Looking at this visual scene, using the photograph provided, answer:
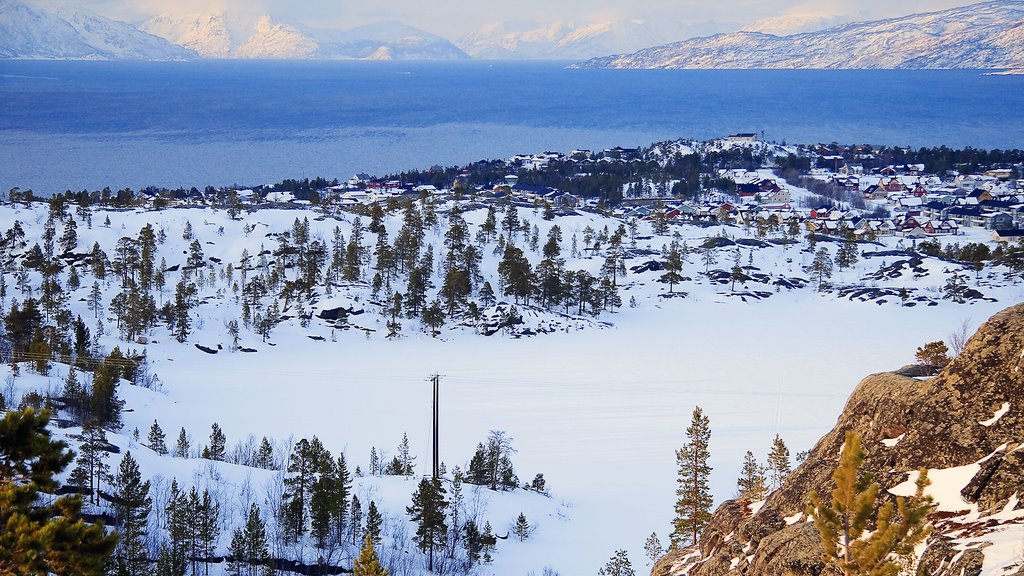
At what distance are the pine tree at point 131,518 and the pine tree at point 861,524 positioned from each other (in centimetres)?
1551

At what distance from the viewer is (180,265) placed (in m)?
57.2

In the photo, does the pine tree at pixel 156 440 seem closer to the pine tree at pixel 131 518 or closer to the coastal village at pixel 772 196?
the pine tree at pixel 131 518

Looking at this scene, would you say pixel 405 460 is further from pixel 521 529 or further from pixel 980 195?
pixel 980 195

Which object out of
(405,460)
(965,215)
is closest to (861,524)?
(405,460)

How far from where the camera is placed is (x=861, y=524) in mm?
6988

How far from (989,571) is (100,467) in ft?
76.7

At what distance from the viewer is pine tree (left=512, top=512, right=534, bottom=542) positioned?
25.0 metres

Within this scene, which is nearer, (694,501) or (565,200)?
(694,501)

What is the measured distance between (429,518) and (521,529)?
378 centimetres

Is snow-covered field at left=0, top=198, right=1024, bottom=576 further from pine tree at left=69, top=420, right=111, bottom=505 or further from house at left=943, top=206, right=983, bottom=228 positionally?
house at left=943, top=206, right=983, bottom=228

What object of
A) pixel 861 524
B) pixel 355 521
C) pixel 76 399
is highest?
pixel 861 524

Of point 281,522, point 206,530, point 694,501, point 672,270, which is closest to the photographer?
point 694,501

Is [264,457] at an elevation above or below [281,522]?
below

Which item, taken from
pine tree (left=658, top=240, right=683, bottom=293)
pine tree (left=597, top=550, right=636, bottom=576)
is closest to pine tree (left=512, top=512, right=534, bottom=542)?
pine tree (left=597, top=550, right=636, bottom=576)
